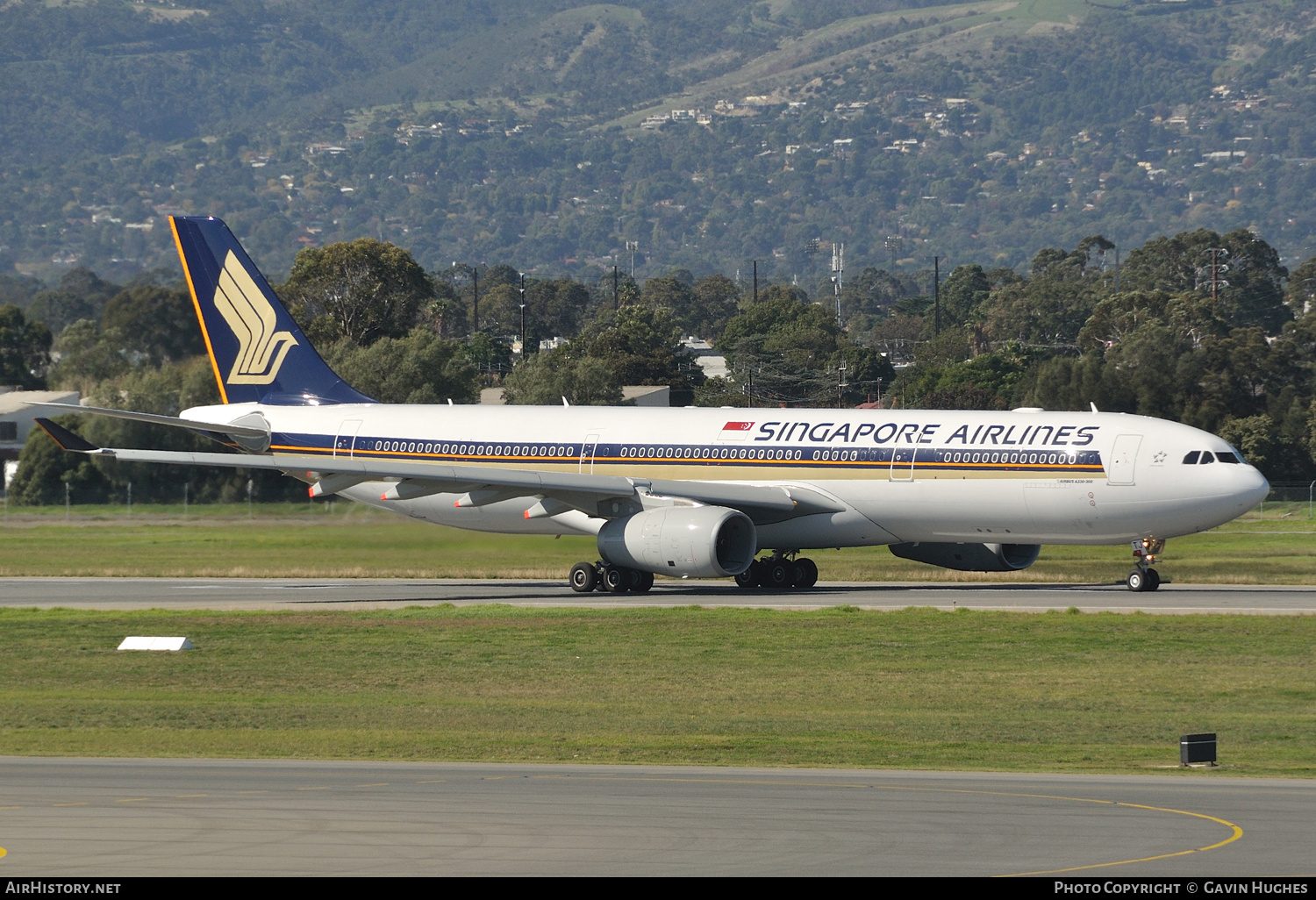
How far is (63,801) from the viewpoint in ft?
53.7

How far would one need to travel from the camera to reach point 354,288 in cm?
11956

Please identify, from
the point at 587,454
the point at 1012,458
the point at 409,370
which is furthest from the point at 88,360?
the point at 1012,458

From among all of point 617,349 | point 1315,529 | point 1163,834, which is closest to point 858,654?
point 1163,834

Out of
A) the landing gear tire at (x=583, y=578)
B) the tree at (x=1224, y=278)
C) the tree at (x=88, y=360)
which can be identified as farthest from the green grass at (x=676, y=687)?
the tree at (x=1224, y=278)

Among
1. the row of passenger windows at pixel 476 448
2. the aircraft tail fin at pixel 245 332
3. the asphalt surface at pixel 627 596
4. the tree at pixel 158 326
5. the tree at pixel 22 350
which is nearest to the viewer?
the asphalt surface at pixel 627 596

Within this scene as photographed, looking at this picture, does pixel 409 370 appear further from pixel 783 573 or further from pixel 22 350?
pixel 22 350

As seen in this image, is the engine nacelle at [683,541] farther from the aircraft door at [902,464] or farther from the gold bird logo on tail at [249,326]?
the gold bird logo on tail at [249,326]

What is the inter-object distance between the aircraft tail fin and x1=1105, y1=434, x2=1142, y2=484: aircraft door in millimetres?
20090

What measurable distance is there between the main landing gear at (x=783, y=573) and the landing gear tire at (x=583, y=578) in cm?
342

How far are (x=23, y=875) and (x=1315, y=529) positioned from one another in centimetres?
5742

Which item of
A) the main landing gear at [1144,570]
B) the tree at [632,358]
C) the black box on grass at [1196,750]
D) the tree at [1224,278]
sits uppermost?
the tree at [1224,278]

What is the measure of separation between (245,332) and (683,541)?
641 inches

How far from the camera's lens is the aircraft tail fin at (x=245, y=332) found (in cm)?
4912

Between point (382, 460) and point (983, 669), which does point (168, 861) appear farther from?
point (382, 460)
